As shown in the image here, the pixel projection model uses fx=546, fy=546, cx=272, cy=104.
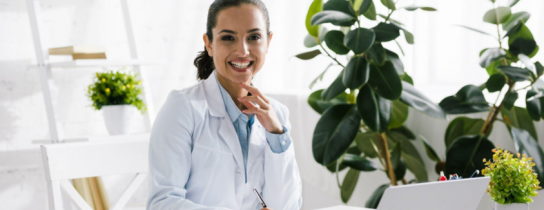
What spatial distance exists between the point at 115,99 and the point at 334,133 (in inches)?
35.8

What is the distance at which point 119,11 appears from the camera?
2.68m

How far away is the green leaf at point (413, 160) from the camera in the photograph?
224 cm

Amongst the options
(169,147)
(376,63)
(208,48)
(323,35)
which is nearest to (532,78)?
(376,63)

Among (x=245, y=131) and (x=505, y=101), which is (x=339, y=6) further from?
(x=245, y=131)

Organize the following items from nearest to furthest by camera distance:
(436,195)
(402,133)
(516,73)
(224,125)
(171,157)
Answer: (436,195), (171,157), (224,125), (516,73), (402,133)

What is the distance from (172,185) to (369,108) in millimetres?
1044

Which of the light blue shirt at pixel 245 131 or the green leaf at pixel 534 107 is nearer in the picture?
the light blue shirt at pixel 245 131

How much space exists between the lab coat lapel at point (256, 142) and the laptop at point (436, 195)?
45 cm

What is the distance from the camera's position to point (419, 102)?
2.01m

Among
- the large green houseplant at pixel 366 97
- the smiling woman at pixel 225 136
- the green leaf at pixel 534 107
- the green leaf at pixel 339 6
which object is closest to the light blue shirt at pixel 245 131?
the smiling woman at pixel 225 136

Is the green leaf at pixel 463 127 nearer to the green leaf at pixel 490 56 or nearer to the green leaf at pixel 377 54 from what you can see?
the green leaf at pixel 490 56

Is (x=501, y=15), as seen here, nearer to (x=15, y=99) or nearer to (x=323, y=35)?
(x=323, y=35)

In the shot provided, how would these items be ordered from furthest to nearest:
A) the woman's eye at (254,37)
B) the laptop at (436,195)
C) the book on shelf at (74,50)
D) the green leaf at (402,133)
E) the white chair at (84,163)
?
Answer: the green leaf at (402,133), the book on shelf at (74,50), the white chair at (84,163), the woman's eye at (254,37), the laptop at (436,195)

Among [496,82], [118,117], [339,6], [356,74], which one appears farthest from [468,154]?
[118,117]
